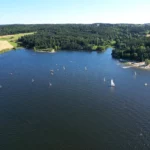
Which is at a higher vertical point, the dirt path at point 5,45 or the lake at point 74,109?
the dirt path at point 5,45

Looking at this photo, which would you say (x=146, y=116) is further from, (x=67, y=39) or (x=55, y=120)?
(x=67, y=39)

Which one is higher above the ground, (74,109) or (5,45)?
(5,45)

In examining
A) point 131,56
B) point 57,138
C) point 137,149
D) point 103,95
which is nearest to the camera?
point 137,149

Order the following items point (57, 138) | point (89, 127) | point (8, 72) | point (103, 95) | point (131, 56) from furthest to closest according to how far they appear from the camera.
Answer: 1. point (131, 56)
2. point (8, 72)
3. point (103, 95)
4. point (89, 127)
5. point (57, 138)

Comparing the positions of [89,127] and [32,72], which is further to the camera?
[32,72]

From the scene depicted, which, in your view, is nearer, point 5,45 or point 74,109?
point 74,109

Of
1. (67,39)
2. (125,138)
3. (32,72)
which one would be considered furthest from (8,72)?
(67,39)

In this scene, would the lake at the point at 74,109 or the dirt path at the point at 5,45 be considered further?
the dirt path at the point at 5,45

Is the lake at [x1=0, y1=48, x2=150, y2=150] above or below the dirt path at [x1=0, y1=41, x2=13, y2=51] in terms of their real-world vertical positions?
below
